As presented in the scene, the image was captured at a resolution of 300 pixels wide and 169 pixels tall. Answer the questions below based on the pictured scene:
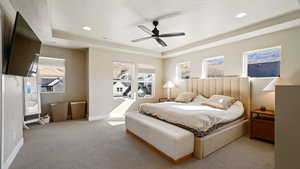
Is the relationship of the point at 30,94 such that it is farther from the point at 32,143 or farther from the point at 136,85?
the point at 136,85

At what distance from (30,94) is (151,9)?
4.32 metres

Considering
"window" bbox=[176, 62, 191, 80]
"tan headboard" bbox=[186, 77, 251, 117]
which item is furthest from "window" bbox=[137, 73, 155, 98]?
"tan headboard" bbox=[186, 77, 251, 117]

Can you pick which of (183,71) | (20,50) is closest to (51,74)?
(20,50)

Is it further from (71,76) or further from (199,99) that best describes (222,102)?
(71,76)

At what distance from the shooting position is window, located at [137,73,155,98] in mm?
5929

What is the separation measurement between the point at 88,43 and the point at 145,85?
9.54 feet

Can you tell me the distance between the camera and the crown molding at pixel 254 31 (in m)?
2.74

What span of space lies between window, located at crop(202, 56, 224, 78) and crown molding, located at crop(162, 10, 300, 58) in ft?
1.62

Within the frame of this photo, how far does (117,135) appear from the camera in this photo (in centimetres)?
336

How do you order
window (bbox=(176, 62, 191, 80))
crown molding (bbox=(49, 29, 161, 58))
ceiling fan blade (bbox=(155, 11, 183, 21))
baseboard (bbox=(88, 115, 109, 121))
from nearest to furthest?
ceiling fan blade (bbox=(155, 11, 183, 21))
crown molding (bbox=(49, 29, 161, 58))
baseboard (bbox=(88, 115, 109, 121))
window (bbox=(176, 62, 191, 80))

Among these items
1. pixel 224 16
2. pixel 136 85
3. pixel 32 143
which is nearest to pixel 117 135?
pixel 32 143

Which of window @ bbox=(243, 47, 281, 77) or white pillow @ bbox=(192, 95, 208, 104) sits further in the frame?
white pillow @ bbox=(192, 95, 208, 104)

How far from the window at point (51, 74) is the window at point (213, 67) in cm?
520

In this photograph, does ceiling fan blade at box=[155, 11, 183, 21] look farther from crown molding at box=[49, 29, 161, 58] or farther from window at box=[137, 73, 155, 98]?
window at box=[137, 73, 155, 98]
